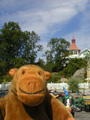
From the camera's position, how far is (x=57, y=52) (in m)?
51.1

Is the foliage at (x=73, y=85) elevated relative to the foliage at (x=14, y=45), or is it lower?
lower

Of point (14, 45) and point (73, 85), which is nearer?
point (73, 85)

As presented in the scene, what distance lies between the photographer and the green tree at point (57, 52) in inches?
1983

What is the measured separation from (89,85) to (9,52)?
22.1 metres

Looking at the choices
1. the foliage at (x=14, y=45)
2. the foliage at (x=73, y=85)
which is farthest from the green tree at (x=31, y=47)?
the foliage at (x=73, y=85)

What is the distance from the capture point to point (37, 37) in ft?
147

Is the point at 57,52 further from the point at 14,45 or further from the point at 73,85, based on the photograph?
the point at 73,85

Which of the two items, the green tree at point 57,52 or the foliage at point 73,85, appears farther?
the green tree at point 57,52

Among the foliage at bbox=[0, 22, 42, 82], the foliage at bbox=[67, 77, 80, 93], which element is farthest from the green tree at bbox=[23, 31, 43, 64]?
the foliage at bbox=[67, 77, 80, 93]

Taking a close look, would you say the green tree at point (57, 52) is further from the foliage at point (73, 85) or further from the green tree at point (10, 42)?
the foliage at point (73, 85)

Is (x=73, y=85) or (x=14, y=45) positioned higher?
(x=14, y=45)

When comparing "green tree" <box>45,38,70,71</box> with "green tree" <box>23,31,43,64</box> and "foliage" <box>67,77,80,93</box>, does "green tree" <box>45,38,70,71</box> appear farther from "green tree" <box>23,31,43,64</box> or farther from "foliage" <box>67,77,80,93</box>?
"foliage" <box>67,77,80,93</box>

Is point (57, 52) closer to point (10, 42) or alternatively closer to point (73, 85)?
point (10, 42)

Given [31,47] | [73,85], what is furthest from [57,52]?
[73,85]
